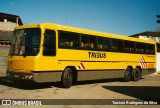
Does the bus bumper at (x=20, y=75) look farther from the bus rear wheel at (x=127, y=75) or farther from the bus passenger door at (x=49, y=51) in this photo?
the bus rear wheel at (x=127, y=75)

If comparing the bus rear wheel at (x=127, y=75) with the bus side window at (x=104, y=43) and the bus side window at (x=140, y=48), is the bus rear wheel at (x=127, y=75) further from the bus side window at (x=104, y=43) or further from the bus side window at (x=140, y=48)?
the bus side window at (x=104, y=43)

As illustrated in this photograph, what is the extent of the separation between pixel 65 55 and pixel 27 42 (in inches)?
84.1

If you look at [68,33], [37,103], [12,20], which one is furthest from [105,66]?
[12,20]

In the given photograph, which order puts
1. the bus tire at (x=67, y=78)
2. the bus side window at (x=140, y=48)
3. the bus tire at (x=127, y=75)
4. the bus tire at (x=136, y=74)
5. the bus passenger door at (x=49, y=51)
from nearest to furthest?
the bus passenger door at (x=49, y=51), the bus tire at (x=67, y=78), the bus tire at (x=127, y=75), the bus tire at (x=136, y=74), the bus side window at (x=140, y=48)

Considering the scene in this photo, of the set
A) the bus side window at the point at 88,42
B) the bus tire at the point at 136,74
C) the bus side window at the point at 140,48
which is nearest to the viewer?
the bus side window at the point at 88,42

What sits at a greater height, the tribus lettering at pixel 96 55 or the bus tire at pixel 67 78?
the tribus lettering at pixel 96 55

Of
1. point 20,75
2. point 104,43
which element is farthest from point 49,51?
point 104,43

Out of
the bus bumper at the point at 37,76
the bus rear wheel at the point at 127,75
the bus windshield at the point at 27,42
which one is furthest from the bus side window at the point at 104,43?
the bus windshield at the point at 27,42

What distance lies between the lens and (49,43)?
1327cm

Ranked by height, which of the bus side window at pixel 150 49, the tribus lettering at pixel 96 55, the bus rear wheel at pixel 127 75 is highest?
the bus side window at pixel 150 49

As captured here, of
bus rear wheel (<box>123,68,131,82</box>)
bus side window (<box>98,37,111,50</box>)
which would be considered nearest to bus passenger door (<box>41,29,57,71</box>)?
bus side window (<box>98,37,111,50</box>)

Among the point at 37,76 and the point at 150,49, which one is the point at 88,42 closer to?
the point at 37,76

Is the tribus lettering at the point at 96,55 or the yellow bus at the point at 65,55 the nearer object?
the yellow bus at the point at 65,55

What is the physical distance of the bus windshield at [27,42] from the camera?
42.1 feet
